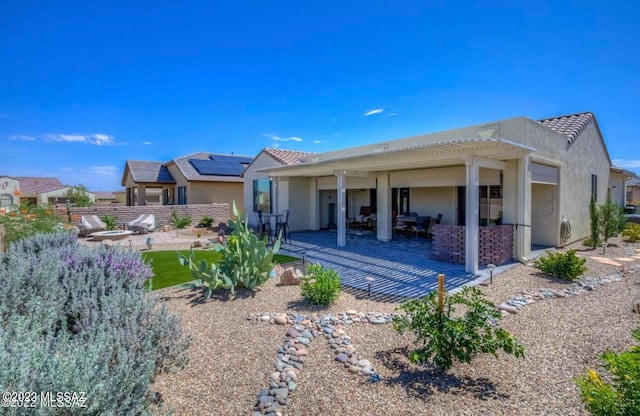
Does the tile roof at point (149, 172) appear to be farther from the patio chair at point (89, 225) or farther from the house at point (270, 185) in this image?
the house at point (270, 185)

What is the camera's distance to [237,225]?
22.0 feet

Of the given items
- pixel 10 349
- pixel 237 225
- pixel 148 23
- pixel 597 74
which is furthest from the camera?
pixel 597 74

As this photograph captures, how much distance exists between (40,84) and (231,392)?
15.1m

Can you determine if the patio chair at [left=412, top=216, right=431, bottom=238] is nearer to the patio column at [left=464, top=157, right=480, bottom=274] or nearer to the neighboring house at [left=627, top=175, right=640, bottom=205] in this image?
the patio column at [left=464, top=157, right=480, bottom=274]

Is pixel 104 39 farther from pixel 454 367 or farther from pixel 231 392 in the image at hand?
pixel 454 367

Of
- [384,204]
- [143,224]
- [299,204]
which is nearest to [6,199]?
[143,224]

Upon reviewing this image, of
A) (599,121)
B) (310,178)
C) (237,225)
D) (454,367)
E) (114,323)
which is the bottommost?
(454,367)

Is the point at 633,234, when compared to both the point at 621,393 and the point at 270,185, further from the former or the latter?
the point at 270,185

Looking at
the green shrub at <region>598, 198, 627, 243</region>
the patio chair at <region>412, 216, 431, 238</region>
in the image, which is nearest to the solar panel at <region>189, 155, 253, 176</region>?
the patio chair at <region>412, 216, 431, 238</region>

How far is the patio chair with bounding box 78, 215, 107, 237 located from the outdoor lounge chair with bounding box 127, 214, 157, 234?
1.31 m

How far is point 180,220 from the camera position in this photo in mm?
18844

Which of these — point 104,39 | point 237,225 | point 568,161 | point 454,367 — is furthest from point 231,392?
point 568,161

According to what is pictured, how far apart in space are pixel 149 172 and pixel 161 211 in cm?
921

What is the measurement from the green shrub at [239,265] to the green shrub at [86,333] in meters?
1.24
